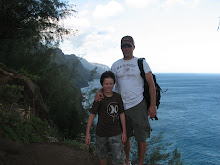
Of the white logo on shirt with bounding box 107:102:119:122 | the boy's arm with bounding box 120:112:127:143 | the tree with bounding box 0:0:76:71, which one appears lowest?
the boy's arm with bounding box 120:112:127:143

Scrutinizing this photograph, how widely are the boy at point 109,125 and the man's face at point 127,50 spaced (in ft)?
1.94

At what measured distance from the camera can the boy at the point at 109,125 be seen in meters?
3.20

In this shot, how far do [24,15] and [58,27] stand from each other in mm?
2307

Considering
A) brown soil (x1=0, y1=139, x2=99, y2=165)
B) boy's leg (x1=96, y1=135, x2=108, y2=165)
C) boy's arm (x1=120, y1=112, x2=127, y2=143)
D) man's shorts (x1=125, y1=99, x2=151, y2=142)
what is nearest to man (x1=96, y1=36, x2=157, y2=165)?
man's shorts (x1=125, y1=99, x2=151, y2=142)

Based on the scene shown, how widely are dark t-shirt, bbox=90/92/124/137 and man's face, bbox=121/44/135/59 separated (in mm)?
910

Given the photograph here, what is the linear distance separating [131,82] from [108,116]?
0.79 metres

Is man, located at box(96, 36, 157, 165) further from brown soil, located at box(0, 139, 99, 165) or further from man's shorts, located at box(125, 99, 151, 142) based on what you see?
brown soil, located at box(0, 139, 99, 165)

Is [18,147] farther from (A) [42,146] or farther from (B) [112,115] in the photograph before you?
(B) [112,115]

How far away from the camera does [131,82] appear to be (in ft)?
11.5

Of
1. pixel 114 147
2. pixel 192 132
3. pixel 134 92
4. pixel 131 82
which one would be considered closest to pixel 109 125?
pixel 114 147

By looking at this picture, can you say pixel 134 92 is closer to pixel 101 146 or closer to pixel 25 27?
pixel 101 146

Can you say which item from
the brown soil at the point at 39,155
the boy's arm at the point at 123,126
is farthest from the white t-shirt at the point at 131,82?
the brown soil at the point at 39,155

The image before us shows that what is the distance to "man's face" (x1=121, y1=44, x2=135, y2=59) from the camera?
3539 millimetres

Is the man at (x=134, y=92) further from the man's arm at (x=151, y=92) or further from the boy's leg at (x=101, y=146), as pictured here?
the boy's leg at (x=101, y=146)
